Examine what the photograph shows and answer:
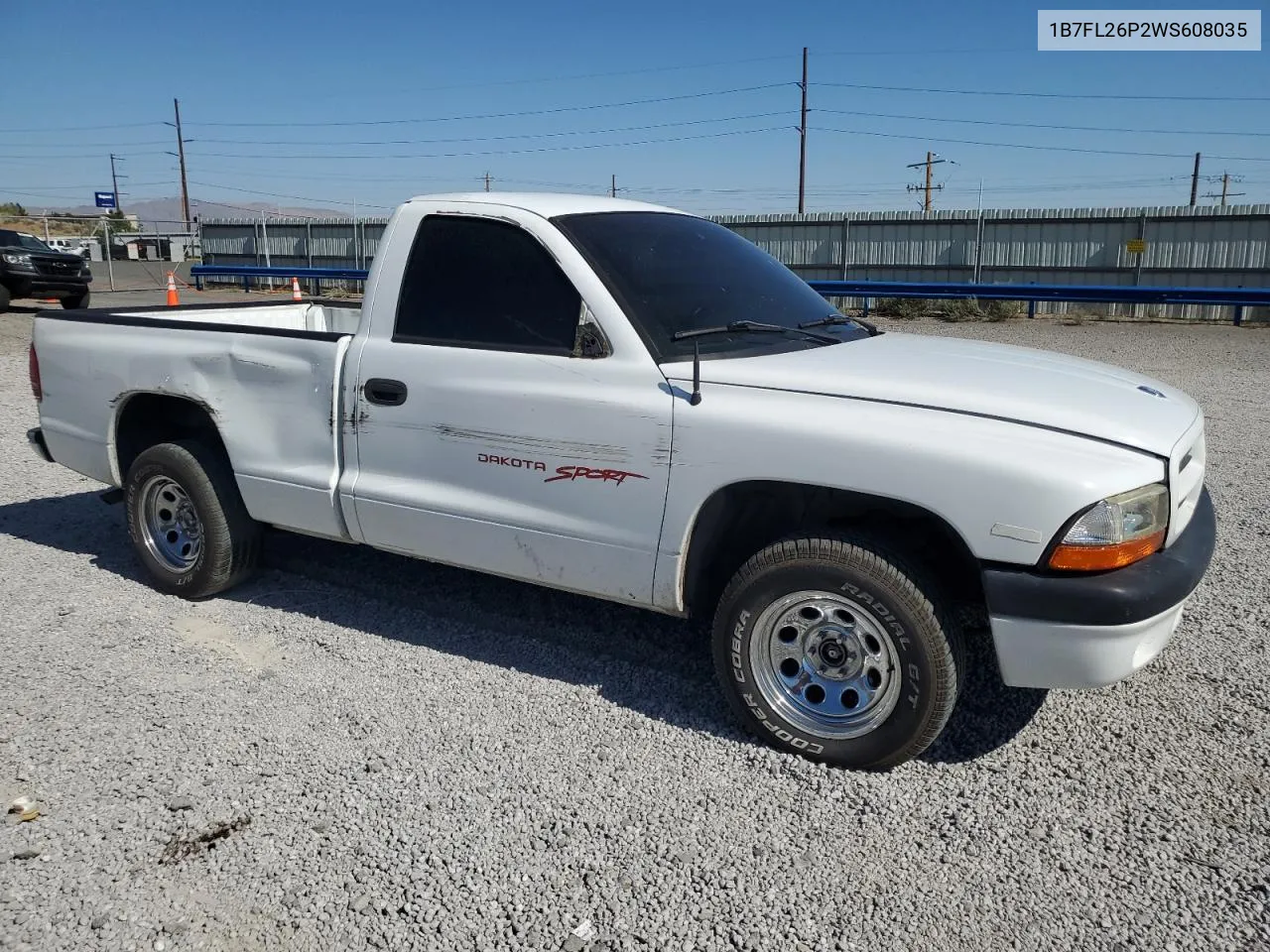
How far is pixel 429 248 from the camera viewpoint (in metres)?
4.15

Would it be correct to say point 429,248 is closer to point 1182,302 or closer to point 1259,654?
point 1259,654

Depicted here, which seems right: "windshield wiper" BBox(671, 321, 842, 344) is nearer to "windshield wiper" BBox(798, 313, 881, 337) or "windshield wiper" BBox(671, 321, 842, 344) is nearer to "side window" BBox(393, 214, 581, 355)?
"windshield wiper" BBox(798, 313, 881, 337)

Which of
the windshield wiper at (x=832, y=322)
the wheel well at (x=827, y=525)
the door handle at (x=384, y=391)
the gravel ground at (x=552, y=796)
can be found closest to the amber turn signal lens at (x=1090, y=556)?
the wheel well at (x=827, y=525)

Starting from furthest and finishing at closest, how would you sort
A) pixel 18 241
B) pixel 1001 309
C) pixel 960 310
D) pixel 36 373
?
pixel 960 310
pixel 1001 309
pixel 18 241
pixel 36 373

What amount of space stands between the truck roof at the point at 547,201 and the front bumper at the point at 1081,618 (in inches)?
85.5

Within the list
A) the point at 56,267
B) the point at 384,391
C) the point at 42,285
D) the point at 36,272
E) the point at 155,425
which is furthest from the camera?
the point at 56,267

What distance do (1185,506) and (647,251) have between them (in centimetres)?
213

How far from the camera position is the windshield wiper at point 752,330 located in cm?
366

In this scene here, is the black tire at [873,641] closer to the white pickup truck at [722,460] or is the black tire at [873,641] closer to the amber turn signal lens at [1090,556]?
the white pickup truck at [722,460]

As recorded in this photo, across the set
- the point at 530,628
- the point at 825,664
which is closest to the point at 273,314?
the point at 530,628

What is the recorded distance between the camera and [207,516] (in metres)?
4.76

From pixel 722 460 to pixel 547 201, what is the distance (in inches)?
58.1

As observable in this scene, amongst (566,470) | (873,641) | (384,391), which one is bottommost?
(873,641)

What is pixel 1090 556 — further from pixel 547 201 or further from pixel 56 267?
pixel 56 267
